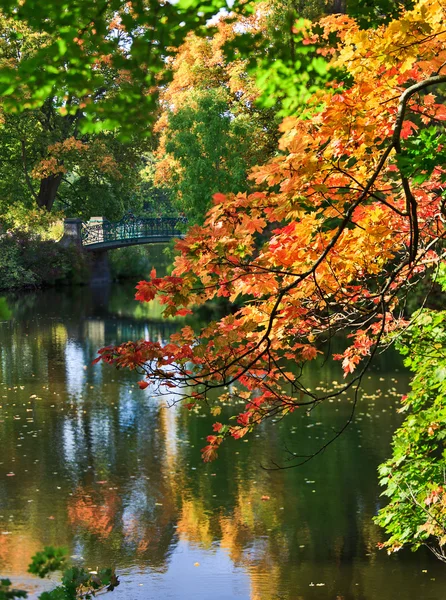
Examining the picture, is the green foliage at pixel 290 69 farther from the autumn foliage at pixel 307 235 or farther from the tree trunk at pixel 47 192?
the tree trunk at pixel 47 192

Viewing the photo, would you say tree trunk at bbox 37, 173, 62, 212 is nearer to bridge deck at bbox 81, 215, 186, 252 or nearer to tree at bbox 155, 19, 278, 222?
bridge deck at bbox 81, 215, 186, 252

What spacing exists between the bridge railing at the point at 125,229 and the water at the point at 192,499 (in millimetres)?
27741

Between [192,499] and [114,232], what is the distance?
3685 cm

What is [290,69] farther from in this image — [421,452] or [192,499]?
[192,499]

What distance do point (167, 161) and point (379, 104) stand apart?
119 ft

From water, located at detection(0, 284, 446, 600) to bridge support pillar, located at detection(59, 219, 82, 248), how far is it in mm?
27062

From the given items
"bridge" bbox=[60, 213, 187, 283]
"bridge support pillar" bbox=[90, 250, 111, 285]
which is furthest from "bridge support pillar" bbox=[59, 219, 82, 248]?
"bridge support pillar" bbox=[90, 250, 111, 285]

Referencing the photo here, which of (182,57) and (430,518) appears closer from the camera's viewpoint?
(430,518)

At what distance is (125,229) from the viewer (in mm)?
48375

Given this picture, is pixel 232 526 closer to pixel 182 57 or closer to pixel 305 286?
pixel 305 286

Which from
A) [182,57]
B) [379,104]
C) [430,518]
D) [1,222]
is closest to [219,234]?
[379,104]

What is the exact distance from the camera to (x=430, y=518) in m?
8.68

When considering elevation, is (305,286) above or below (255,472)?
above

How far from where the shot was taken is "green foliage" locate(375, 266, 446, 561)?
28.3 feet
